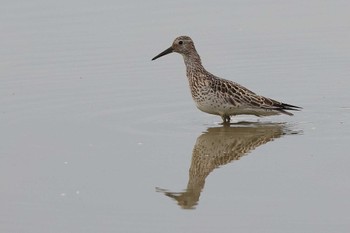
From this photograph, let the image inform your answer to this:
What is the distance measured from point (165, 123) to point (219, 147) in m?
1.26

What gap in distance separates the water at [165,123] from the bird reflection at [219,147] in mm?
25

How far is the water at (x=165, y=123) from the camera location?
34.8 feet

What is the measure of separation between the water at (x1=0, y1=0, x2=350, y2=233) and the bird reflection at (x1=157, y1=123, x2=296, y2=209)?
0.02 metres

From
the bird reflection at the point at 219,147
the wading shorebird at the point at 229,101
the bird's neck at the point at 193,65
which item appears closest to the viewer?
the bird reflection at the point at 219,147

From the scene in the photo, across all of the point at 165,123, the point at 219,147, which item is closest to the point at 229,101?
the point at 165,123

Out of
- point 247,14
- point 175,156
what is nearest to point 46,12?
point 247,14

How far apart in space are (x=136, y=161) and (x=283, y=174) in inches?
66.3

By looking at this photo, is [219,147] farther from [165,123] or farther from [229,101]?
[229,101]

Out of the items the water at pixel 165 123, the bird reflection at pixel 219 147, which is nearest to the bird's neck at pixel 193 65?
the water at pixel 165 123

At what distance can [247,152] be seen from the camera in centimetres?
1271

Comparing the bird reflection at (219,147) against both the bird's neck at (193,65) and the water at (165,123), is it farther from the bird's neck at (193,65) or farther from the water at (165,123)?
the bird's neck at (193,65)

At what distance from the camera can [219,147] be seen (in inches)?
515

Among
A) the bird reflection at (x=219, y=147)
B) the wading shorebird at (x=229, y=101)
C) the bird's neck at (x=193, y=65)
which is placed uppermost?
the bird's neck at (x=193, y=65)

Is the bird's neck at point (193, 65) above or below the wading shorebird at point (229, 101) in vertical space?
above
